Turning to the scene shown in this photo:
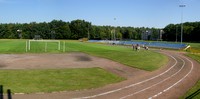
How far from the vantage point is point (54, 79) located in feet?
91.9

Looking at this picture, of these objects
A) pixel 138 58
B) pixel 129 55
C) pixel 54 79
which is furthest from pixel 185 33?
pixel 54 79

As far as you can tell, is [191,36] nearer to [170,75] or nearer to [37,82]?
[170,75]

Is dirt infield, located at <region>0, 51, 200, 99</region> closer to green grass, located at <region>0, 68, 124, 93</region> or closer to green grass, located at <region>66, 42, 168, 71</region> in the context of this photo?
green grass, located at <region>0, 68, 124, 93</region>

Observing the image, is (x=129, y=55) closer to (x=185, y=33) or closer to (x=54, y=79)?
(x=54, y=79)

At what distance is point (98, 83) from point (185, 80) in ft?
29.0

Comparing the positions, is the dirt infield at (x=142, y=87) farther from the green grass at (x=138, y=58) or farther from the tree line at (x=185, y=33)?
the tree line at (x=185, y=33)

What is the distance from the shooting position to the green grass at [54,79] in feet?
79.7

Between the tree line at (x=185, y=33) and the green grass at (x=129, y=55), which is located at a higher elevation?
the tree line at (x=185, y=33)

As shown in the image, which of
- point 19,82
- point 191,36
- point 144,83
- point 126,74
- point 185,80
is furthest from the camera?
point 191,36

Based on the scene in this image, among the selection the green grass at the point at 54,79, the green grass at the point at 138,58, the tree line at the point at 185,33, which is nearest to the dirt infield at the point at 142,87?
the green grass at the point at 54,79

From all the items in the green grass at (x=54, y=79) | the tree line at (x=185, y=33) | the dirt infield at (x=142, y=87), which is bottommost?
the dirt infield at (x=142, y=87)

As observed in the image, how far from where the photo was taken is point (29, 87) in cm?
2420

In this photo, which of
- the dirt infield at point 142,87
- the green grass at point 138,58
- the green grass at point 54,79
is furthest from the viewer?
the green grass at point 138,58

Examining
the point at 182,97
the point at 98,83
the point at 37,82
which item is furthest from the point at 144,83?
the point at 37,82
